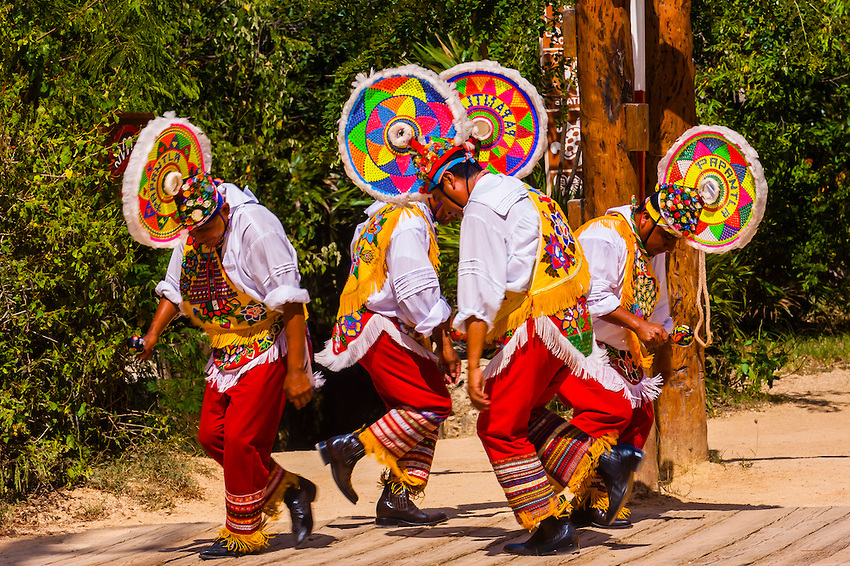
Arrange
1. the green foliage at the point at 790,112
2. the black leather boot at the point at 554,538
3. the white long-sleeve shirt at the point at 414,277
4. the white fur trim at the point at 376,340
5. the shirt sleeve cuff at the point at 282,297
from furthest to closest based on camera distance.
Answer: the green foliage at the point at 790,112 → the white fur trim at the point at 376,340 → the white long-sleeve shirt at the point at 414,277 → the shirt sleeve cuff at the point at 282,297 → the black leather boot at the point at 554,538

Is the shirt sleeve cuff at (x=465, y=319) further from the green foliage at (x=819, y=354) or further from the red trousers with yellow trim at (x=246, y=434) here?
the green foliage at (x=819, y=354)

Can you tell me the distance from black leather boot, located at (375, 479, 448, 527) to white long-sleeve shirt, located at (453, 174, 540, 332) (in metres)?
1.55

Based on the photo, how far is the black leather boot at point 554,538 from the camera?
421cm

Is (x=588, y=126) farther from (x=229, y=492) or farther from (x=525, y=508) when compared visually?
(x=229, y=492)

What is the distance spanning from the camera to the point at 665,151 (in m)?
6.06

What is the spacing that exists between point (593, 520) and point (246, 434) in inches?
64.5

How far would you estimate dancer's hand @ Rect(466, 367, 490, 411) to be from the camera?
3.93 m

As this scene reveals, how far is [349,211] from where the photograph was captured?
32.2 feet

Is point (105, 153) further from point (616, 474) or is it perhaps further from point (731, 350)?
point (731, 350)

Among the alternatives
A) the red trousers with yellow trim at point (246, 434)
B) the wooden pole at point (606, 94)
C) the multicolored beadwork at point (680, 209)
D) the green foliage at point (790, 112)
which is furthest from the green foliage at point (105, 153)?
the multicolored beadwork at point (680, 209)

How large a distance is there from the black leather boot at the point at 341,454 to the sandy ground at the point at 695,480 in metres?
0.82

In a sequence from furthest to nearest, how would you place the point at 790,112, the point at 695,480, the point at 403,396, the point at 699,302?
the point at 790,112
the point at 695,480
the point at 699,302
the point at 403,396

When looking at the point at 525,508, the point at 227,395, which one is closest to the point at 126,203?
the point at 227,395

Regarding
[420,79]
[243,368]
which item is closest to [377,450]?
[243,368]
